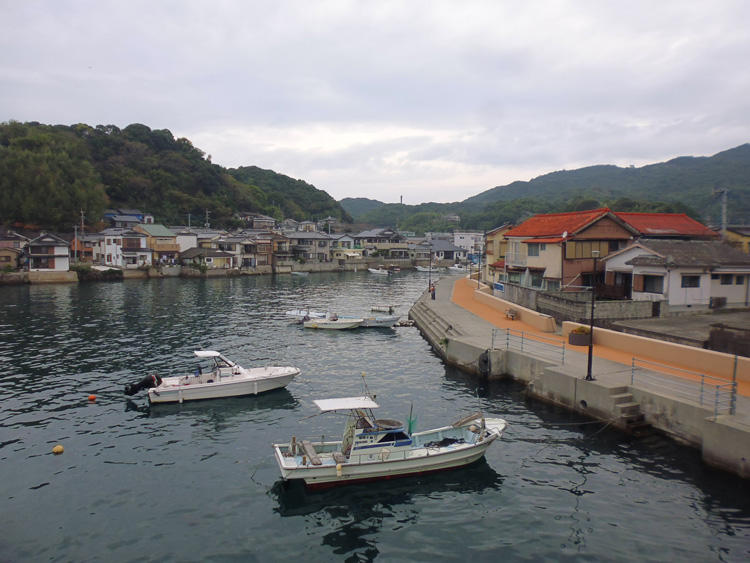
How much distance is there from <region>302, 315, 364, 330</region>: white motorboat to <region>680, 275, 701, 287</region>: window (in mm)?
24677

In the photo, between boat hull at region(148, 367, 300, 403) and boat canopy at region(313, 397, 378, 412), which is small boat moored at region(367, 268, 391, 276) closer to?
boat hull at region(148, 367, 300, 403)

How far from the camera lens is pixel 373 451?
1605 cm

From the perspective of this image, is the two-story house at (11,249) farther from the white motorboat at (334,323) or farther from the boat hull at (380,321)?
the boat hull at (380,321)

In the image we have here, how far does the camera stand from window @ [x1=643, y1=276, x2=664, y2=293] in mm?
30000

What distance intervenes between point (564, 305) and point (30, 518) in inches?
1159

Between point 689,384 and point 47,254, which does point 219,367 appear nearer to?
point 689,384

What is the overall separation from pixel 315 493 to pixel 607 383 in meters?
13.0

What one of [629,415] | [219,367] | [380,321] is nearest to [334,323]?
[380,321]

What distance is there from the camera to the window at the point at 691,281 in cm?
2967

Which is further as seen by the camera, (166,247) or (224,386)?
(166,247)

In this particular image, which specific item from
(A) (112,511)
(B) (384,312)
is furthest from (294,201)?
(A) (112,511)

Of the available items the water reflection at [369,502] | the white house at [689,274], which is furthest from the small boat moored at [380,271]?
the water reflection at [369,502]

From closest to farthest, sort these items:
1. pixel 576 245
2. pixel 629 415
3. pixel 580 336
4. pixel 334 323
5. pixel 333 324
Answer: pixel 629 415, pixel 580 336, pixel 576 245, pixel 333 324, pixel 334 323

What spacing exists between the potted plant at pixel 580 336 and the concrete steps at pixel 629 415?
7.33 m
